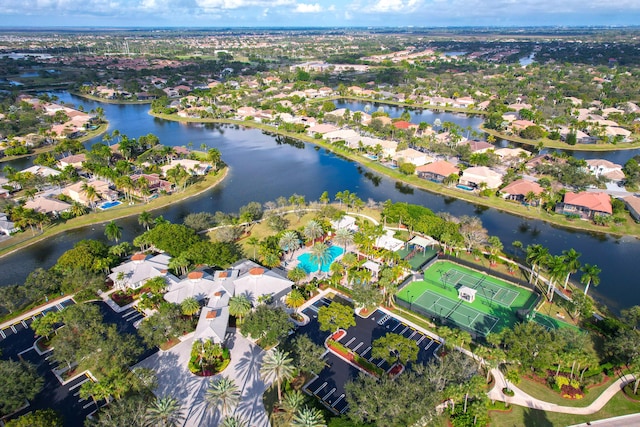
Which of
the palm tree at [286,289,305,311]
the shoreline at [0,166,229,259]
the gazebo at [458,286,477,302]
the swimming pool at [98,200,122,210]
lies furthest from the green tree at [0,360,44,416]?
the swimming pool at [98,200,122,210]

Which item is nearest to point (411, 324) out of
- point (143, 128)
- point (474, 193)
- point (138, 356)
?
point (138, 356)

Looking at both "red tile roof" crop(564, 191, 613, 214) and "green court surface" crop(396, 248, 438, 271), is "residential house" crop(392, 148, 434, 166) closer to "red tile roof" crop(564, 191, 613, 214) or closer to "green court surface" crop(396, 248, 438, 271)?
"red tile roof" crop(564, 191, 613, 214)

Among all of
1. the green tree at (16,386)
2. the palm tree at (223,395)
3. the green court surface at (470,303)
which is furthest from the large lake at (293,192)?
the palm tree at (223,395)

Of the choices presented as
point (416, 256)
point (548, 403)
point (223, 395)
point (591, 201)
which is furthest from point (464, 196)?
point (223, 395)

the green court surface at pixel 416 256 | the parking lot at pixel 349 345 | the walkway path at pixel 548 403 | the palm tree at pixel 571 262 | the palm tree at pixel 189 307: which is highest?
the palm tree at pixel 571 262

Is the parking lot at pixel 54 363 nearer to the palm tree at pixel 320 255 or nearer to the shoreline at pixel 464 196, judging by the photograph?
the palm tree at pixel 320 255

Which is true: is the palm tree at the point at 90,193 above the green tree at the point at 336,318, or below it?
below
